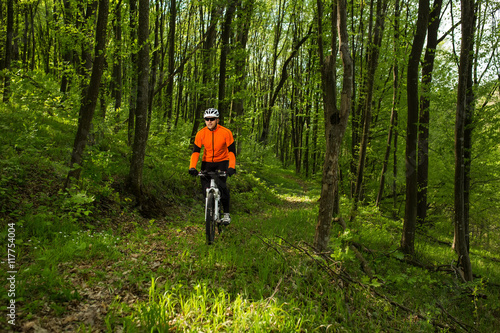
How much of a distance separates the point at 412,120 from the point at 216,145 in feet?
16.9

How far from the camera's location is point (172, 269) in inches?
176

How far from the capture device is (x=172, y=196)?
9.55 m

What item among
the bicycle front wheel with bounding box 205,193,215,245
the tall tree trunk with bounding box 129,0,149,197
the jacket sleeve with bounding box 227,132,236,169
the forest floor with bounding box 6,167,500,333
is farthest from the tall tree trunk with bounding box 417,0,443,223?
the tall tree trunk with bounding box 129,0,149,197

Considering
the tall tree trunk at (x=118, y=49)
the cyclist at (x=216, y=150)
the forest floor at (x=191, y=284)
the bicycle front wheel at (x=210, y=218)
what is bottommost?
the forest floor at (x=191, y=284)

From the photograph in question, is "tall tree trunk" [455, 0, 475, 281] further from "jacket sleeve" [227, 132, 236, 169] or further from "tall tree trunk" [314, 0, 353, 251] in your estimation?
"jacket sleeve" [227, 132, 236, 169]

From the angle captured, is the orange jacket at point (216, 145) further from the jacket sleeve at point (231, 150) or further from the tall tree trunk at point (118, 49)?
the tall tree trunk at point (118, 49)

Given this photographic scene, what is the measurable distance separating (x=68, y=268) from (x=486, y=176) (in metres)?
13.9

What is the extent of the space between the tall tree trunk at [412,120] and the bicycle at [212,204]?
201 inches

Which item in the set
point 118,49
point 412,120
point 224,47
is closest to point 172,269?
point 412,120

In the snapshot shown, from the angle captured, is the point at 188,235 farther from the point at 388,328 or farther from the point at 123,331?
the point at 388,328

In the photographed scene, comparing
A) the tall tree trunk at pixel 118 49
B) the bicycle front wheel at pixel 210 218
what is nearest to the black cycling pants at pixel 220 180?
the bicycle front wheel at pixel 210 218

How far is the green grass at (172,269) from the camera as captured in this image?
3.22m

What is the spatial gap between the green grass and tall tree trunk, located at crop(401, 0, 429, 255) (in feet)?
2.89

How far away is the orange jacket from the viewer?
6.18 m
